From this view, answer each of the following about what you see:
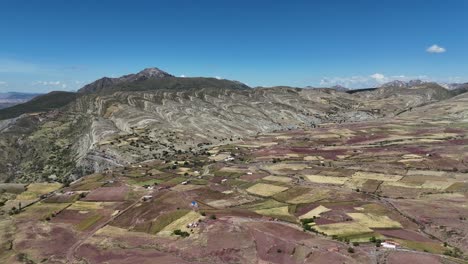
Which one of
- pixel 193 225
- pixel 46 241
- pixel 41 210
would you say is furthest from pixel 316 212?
pixel 41 210

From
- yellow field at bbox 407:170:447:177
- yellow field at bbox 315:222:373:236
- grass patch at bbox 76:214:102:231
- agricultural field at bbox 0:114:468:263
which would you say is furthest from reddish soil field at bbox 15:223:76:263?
yellow field at bbox 407:170:447:177

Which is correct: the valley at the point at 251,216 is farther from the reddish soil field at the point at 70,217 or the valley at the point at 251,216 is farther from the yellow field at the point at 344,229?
the reddish soil field at the point at 70,217

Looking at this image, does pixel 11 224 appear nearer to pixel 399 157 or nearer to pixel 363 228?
pixel 363 228

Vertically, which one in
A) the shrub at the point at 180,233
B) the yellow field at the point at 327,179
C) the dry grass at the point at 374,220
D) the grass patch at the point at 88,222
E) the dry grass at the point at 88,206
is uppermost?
the yellow field at the point at 327,179

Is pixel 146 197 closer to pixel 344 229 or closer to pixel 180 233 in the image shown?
pixel 180 233

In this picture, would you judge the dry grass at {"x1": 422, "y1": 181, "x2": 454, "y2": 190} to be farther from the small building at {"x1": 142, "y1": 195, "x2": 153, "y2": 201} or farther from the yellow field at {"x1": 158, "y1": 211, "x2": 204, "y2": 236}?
the small building at {"x1": 142, "y1": 195, "x2": 153, "y2": 201}

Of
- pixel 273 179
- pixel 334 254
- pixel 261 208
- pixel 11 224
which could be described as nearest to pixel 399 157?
pixel 273 179

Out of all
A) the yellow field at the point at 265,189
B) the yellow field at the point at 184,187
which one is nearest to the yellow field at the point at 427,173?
the yellow field at the point at 265,189
